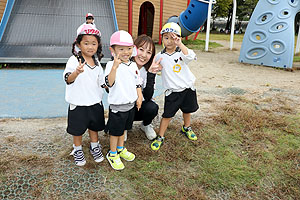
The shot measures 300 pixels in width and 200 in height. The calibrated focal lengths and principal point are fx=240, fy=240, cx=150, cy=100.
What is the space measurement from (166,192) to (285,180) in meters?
1.05

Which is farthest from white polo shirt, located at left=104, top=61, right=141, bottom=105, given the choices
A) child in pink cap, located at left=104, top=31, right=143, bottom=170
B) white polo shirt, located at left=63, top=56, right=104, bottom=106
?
white polo shirt, located at left=63, top=56, right=104, bottom=106

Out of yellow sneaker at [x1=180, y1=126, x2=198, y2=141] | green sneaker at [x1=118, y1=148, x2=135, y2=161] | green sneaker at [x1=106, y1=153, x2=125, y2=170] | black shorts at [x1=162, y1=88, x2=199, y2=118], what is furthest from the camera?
yellow sneaker at [x1=180, y1=126, x2=198, y2=141]

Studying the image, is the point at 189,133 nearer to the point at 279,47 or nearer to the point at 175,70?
the point at 175,70

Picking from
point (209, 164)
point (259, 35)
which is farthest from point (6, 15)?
point (259, 35)

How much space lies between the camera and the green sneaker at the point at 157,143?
97.3 inches

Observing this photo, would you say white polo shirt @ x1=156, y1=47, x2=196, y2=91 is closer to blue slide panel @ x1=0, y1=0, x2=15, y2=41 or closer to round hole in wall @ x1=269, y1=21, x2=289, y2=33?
blue slide panel @ x1=0, y1=0, x2=15, y2=41

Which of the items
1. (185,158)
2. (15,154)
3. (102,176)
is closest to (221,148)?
(185,158)

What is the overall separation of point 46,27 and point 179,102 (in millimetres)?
5614

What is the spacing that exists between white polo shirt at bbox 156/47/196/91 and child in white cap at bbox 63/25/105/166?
68 cm

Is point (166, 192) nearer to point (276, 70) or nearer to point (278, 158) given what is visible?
point (278, 158)

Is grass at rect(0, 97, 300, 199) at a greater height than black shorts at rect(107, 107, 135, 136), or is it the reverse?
black shorts at rect(107, 107, 135, 136)

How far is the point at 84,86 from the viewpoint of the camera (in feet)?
6.42

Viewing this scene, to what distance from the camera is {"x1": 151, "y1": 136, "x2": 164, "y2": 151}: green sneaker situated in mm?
2473

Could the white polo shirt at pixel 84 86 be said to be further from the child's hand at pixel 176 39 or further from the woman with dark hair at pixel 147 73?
the child's hand at pixel 176 39
